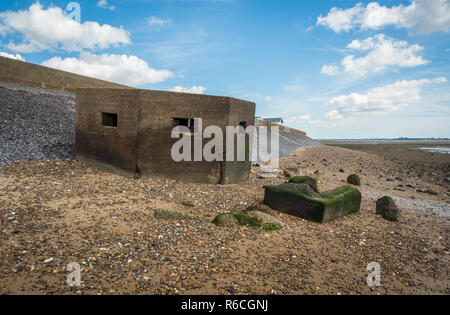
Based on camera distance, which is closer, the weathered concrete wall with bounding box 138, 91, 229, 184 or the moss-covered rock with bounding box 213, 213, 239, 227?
the moss-covered rock with bounding box 213, 213, 239, 227

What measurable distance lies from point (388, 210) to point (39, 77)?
19.1 meters

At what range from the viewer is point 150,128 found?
856 centimetres

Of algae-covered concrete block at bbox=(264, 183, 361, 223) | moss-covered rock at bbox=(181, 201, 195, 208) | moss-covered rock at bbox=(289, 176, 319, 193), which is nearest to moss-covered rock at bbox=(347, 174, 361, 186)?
moss-covered rock at bbox=(289, 176, 319, 193)

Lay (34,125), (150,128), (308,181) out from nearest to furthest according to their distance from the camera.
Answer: (150,128), (308,181), (34,125)

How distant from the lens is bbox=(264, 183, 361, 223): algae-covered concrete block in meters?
6.75

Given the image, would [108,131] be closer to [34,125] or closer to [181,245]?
[34,125]

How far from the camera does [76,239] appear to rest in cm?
477

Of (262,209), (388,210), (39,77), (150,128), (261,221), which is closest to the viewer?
(261,221)

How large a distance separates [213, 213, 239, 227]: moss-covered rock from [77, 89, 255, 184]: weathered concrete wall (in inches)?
118

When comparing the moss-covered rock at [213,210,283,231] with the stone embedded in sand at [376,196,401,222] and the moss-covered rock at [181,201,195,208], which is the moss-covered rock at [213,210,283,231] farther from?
the stone embedded in sand at [376,196,401,222]

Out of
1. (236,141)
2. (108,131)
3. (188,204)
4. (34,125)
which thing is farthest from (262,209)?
(34,125)

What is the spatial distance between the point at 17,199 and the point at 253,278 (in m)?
5.75
